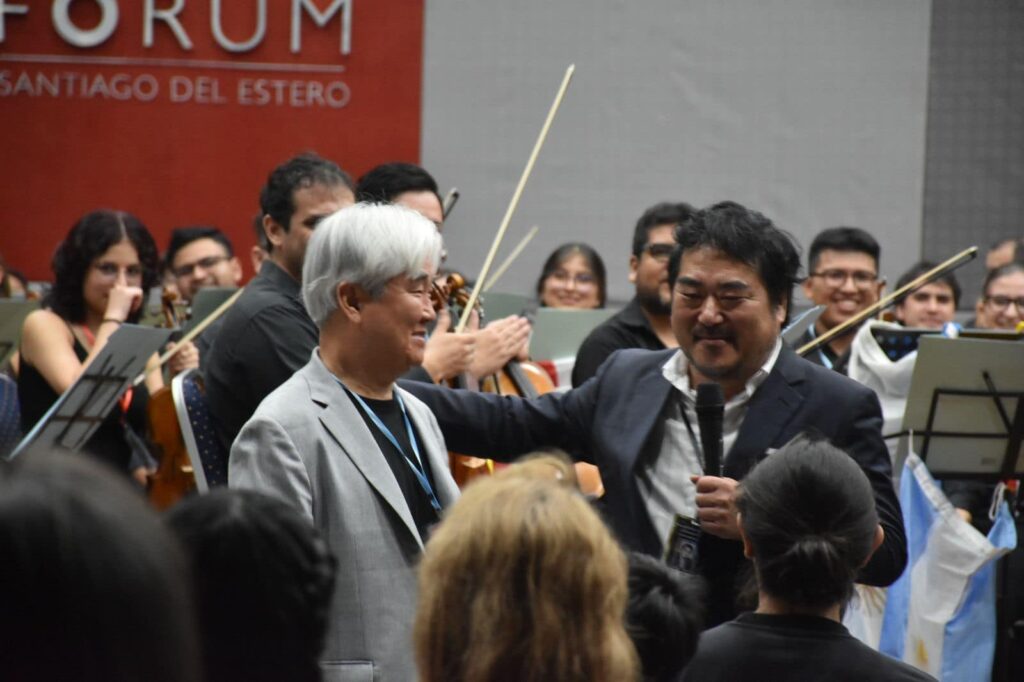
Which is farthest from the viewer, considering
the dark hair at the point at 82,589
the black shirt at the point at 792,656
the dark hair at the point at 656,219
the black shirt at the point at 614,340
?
the dark hair at the point at 656,219

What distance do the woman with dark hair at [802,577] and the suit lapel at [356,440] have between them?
1.59 ft

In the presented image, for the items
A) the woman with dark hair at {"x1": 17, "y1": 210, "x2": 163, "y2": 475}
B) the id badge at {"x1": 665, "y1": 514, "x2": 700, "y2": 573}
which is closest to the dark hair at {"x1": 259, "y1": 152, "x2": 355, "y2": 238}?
the woman with dark hair at {"x1": 17, "y1": 210, "x2": 163, "y2": 475}

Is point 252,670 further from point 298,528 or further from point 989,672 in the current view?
point 989,672

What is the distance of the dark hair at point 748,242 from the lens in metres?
2.53

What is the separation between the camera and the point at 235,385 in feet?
9.42

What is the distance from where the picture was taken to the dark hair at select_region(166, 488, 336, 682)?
1.06 metres

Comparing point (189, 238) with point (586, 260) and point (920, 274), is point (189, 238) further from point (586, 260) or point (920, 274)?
point (920, 274)

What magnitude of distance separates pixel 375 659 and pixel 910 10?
233 inches

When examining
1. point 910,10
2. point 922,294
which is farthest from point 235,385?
point 910,10

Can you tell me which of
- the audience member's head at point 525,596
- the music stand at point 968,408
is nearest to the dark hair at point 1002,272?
the music stand at point 968,408

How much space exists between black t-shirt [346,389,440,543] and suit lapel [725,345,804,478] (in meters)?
0.52

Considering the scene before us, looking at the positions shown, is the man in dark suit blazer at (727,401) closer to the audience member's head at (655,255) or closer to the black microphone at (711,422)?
the black microphone at (711,422)

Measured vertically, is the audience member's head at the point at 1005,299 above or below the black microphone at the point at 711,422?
above

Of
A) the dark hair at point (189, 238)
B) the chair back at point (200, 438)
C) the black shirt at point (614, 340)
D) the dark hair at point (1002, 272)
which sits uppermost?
the dark hair at point (189, 238)
